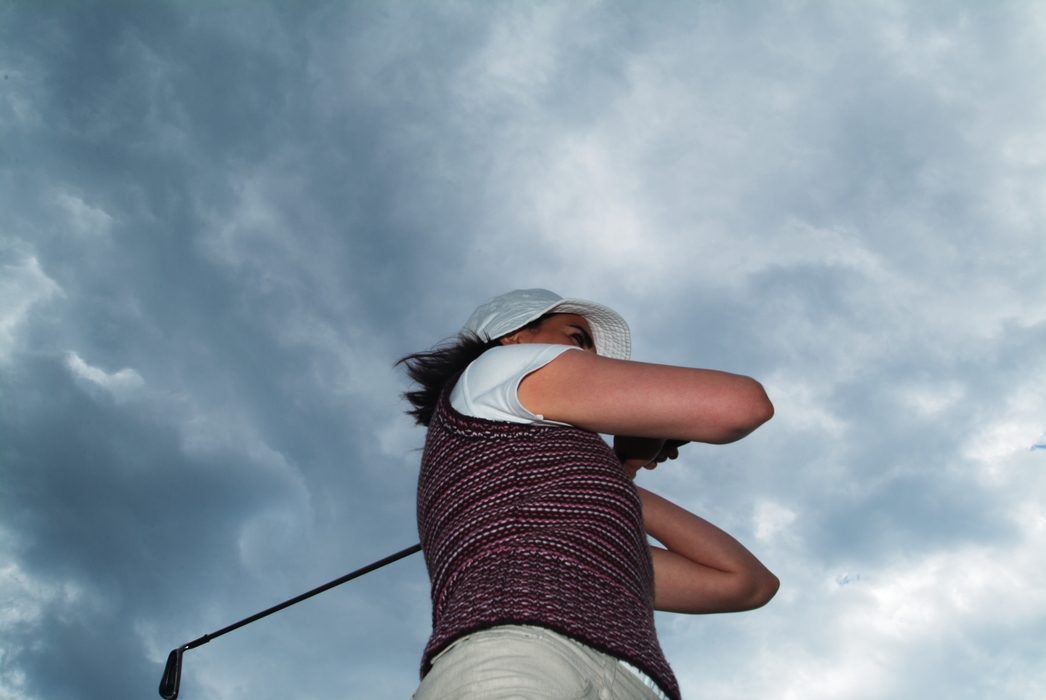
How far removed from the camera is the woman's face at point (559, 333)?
1897 millimetres

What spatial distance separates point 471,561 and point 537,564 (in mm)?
139

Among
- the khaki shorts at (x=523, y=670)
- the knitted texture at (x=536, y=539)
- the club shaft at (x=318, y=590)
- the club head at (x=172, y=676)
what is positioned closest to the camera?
the khaki shorts at (x=523, y=670)

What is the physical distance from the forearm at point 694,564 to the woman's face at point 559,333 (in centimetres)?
53

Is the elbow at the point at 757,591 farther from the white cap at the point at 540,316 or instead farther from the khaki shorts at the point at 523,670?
the khaki shorts at the point at 523,670

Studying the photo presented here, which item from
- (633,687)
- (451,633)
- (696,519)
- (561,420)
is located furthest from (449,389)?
(696,519)

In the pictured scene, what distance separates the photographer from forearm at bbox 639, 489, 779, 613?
196 cm

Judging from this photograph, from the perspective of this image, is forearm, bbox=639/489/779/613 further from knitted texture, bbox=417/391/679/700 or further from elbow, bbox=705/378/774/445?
elbow, bbox=705/378/774/445

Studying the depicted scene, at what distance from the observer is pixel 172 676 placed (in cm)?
697

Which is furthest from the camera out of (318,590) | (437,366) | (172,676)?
(172,676)

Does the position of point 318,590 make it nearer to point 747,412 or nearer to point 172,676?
point 172,676

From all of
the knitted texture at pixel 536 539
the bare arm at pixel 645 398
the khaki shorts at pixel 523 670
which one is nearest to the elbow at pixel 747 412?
the bare arm at pixel 645 398

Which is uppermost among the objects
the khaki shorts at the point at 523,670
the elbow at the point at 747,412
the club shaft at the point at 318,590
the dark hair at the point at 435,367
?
the club shaft at the point at 318,590

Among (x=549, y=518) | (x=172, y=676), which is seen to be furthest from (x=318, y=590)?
(x=549, y=518)

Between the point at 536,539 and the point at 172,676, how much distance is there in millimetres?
7553
